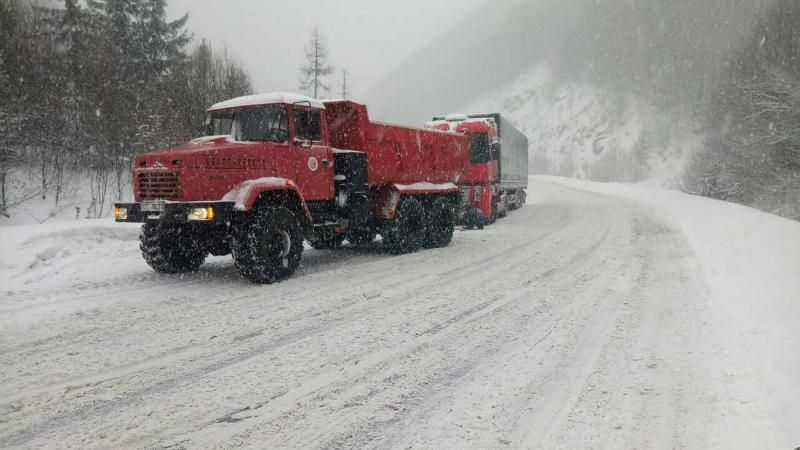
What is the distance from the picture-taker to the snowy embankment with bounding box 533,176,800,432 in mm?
3910

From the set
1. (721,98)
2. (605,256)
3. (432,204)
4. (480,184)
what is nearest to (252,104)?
(432,204)

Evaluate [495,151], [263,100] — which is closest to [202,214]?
[263,100]

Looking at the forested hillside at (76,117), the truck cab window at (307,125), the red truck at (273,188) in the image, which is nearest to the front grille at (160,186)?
the red truck at (273,188)

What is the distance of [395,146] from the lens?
10.6 meters

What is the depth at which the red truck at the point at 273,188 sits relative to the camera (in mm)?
6957

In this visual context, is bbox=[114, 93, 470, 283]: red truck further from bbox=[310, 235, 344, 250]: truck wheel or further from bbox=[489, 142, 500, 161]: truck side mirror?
bbox=[489, 142, 500, 161]: truck side mirror

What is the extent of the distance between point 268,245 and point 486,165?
11.6m

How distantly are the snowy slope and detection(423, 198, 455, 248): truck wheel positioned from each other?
56598 millimetres

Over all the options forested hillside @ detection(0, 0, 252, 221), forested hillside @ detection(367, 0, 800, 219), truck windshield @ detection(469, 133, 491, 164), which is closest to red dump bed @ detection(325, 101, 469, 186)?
A: truck windshield @ detection(469, 133, 491, 164)

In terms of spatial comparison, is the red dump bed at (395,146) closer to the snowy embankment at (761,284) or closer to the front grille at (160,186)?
the front grille at (160,186)

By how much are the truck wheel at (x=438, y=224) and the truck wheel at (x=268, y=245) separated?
447 centimetres

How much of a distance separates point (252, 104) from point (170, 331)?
4288mm

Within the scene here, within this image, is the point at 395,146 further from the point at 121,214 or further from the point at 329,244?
the point at 121,214

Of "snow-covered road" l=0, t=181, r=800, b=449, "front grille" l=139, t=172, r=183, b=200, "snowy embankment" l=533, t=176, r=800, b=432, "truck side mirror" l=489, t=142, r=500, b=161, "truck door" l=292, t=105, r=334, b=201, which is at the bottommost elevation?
"snow-covered road" l=0, t=181, r=800, b=449
